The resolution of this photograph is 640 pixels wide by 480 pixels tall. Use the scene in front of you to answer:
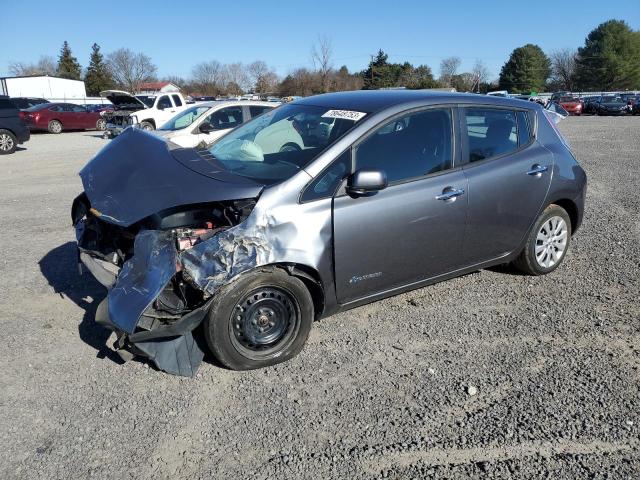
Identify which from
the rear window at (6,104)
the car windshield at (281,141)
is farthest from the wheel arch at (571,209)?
the rear window at (6,104)

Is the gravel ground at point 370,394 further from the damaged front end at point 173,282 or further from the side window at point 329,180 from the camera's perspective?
the side window at point 329,180

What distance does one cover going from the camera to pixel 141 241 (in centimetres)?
343

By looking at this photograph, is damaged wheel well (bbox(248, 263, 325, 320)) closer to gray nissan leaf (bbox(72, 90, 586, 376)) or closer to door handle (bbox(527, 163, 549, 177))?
gray nissan leaf (bbox(72, 90, 586, 376))

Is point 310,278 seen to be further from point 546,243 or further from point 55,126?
point 55,126

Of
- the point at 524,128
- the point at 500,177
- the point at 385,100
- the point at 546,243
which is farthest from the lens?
the point at 546,243

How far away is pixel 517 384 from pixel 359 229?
1461 mm

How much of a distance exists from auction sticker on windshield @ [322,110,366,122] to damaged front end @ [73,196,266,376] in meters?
1.07

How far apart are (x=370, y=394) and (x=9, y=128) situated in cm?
1681

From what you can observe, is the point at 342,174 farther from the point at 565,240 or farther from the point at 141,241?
the point at 565,240

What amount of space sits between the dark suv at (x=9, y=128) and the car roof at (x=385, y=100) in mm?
14802

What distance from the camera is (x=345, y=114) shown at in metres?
3.97

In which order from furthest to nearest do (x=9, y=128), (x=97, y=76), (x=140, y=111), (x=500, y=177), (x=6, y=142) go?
(x=97, y=76) < (x=140, y=111) < (x=6, y=142) < (x=9, y=128) < (x=500, y=177)

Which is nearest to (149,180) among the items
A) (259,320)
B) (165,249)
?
(165,249)

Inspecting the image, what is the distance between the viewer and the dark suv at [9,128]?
52.1 ft
